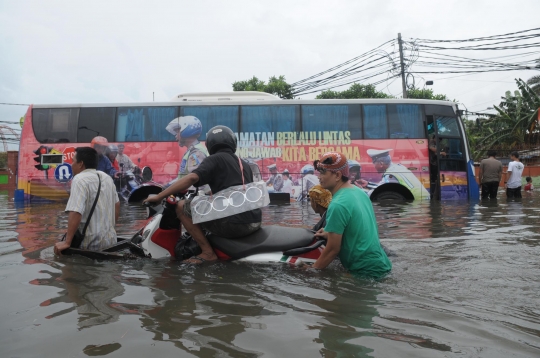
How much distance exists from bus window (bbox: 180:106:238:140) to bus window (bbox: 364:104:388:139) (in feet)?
11.5

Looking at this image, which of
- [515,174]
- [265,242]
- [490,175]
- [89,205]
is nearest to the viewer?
[265,242]

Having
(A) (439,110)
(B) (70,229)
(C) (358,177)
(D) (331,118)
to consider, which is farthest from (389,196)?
(B) (70,229)

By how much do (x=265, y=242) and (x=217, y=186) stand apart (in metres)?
0.66

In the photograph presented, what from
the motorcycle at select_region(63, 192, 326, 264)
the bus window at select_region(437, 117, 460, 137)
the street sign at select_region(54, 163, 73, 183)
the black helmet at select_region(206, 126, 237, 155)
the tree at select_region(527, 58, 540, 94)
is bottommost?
the motorcycle at select_region(63, 192, 326, 264)

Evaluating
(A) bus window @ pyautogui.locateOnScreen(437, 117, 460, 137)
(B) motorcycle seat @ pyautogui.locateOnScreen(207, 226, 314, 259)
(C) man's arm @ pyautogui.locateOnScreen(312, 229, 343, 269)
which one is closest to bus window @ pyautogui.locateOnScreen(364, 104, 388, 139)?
(A) bus window @ pyautogui.locateOnScreen(437, 117, 460, 137)

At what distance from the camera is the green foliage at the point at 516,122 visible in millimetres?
28672

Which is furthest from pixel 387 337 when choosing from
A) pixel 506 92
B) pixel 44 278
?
pixel 506 92

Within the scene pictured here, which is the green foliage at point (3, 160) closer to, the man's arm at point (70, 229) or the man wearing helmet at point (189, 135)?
the man wearing helmet at point (189, 135)

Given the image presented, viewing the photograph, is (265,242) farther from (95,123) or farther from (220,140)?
(95,123)

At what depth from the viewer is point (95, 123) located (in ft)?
39.9

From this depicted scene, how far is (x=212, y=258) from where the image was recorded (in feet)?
13.5

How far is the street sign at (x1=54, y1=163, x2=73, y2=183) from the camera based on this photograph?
1184 centimetres

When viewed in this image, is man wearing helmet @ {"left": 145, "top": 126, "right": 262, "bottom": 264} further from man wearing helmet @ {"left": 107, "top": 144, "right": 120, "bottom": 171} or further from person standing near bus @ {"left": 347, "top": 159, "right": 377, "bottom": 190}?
man wearing helmet @ {"left": 107, "top": 144, "right": 120, "bottom": 171}

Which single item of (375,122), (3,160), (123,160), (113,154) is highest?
(3,160)
